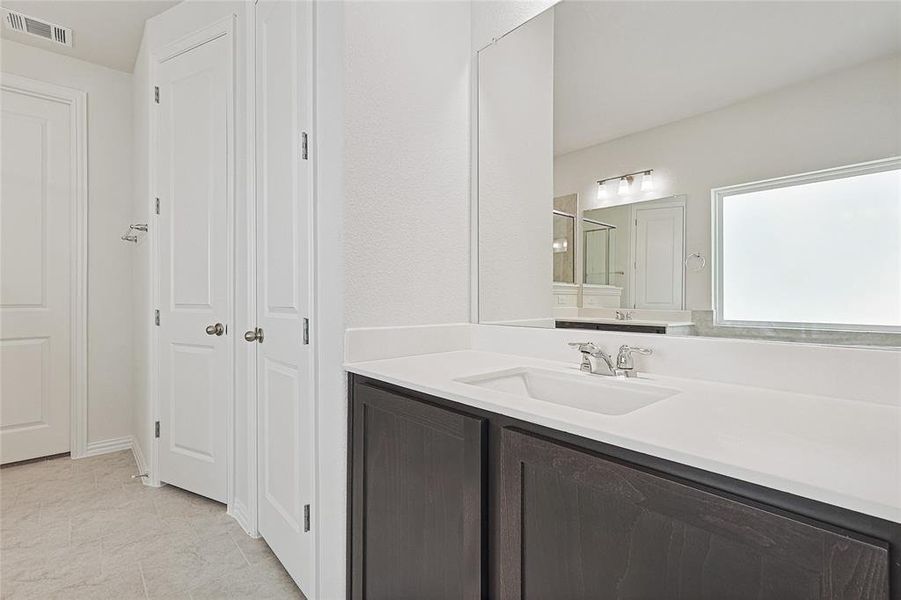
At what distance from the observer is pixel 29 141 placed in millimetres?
2740

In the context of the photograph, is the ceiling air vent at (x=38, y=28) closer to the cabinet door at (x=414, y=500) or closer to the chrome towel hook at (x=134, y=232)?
the chrome towel hook at (x=134, y=232)

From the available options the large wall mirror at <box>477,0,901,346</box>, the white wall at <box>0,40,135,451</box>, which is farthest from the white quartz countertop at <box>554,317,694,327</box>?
the white wall at <box>0,40,135,451</box>

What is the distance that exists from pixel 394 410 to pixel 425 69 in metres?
1.17

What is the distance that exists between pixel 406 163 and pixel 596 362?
34.4 inches

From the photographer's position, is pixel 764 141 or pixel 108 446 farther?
pixel 108 446

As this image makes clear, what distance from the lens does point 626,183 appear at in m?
1.33

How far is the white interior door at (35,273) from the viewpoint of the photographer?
2688 millimetres

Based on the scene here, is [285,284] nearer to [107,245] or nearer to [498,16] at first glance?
[498,16]

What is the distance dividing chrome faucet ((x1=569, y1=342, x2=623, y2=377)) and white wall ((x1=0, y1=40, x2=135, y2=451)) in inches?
122

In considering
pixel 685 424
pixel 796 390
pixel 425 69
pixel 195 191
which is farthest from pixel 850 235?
pixel 195 191

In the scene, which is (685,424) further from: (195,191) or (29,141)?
(29,141)

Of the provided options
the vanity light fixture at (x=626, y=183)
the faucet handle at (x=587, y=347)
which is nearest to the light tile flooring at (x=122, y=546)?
the faucet handle at (x=587, y=347)

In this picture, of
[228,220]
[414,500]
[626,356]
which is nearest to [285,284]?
[228,220]

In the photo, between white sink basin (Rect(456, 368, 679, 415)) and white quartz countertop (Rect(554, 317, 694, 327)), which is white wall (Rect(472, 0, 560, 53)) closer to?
white quartz countertop (Rect(554, 317, 694, 327))
